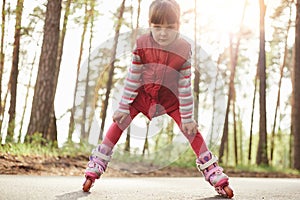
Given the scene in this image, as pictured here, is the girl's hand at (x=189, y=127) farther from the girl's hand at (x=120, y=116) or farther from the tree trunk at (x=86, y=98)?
the tree trunk at (x=86, y=98)

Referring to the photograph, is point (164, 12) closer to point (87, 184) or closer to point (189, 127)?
point (189, 127)

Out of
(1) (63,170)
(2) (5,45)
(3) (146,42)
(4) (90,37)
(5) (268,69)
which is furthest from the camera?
(5) (268,69)

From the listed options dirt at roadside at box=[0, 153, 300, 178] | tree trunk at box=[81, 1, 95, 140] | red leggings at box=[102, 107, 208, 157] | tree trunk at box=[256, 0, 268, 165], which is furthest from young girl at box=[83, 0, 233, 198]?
tree trunk at box=[256, 0, 268, 165]

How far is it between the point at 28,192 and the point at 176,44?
1608 millimetres

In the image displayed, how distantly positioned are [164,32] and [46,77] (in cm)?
576

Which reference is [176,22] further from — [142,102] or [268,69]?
[268,69]

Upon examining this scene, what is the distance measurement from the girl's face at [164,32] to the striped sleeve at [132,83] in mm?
222

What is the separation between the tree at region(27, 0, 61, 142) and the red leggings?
5.30 metres

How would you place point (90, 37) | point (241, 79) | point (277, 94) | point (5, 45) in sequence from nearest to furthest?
point (5, 45) → point (90, 37) → point (277, 94) → point (241, 79)

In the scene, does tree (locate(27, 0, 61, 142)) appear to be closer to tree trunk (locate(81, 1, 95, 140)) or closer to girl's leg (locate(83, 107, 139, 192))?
tree trunk (locate(81, 1, 95, 140))

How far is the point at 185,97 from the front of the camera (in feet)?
11.8

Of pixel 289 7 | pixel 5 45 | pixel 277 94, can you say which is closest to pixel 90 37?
pixel 5 45

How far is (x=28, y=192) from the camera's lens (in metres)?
3.32

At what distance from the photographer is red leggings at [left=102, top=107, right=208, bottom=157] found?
3679 mm
